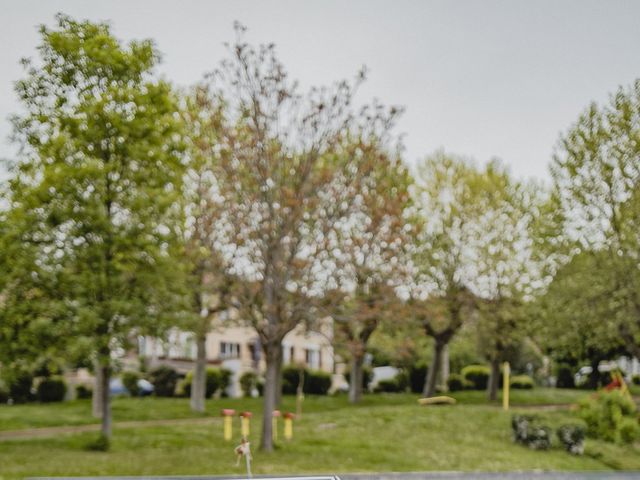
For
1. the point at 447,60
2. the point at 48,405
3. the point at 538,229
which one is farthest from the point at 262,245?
the point at 48,405

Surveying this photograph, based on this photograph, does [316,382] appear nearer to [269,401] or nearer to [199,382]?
[199,382]

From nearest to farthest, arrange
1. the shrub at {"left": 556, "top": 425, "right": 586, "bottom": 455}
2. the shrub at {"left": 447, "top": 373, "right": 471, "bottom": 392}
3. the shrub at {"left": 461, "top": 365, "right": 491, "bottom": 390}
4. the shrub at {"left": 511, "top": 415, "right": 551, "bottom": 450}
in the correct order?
the shrub at {"left": 556, "top": 425, "right": 586, "bottom": 455}, the shrub at {"left": 511, "top": 415, "right": 551, "bottom": 450}, the shrub at {"left": 447, "top": 373, "right": 471, "bottom": 392}, the shrub at {"left": 461, "top": 365, "right": 491, "bottom": 390}

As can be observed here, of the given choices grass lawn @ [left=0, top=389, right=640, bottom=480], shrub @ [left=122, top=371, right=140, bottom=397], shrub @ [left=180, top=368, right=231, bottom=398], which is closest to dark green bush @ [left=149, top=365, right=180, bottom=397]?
shrub @ [left=180, top=368, right=231, bottom=398]

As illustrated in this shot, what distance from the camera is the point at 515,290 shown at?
3959 centimetres

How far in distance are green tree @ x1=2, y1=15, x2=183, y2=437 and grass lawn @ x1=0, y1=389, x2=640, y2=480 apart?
2.42 meters

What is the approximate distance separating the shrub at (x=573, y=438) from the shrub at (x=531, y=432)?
18.6 inches

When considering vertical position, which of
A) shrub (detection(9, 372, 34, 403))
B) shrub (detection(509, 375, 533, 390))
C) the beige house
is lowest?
shrub (detection(509, 375, 533, 390))

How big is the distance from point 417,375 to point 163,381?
18340mm

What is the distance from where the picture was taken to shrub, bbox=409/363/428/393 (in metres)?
52.5

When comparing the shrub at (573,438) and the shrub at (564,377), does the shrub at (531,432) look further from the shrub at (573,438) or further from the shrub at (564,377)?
the shrub at (564,377)

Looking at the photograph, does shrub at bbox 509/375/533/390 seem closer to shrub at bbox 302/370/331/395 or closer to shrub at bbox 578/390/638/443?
shrub at bbox 302/370/331/395

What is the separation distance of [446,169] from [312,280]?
21919mm

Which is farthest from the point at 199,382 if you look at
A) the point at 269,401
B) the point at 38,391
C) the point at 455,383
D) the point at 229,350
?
the point at 229,350

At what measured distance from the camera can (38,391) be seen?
128 feet
